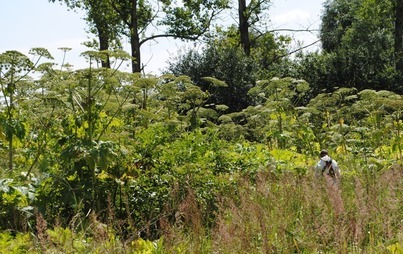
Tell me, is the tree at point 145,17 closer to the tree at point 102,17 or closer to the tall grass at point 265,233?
the tree at point 102,17

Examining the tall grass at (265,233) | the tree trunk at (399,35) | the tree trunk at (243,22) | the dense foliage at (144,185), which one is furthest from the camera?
the tree trunk at (243,22)

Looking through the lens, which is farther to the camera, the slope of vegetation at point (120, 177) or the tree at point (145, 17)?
the tree at point (145, 17)

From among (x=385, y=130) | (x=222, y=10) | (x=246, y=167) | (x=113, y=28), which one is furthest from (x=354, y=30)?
(x=246, y=167)

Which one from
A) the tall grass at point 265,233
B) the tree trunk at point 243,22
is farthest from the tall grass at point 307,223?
the tree trunk at point 243,22

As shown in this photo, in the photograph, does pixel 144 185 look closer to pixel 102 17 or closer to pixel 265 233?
pixel 265 233

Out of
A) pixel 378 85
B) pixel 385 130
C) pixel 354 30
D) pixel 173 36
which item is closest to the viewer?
pixel 385 130

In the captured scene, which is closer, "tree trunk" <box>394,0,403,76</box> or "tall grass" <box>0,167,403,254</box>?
"tall grass" <box>0,167,403,254</box>

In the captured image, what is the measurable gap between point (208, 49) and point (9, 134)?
1603cm

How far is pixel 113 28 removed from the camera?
26625mm

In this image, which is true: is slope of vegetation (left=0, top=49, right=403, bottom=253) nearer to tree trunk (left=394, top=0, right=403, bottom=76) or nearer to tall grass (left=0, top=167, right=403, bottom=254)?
tall grass (left=0, top=167, right=403, bottom=254)

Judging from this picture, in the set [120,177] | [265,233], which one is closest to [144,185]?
[120,177]

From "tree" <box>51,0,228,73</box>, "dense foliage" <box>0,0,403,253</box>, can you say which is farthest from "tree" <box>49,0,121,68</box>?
"dense foliage" <box>0,0,403,253</box>

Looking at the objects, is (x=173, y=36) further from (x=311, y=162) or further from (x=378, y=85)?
(x=311, y=162)

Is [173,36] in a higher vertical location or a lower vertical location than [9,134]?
higher
